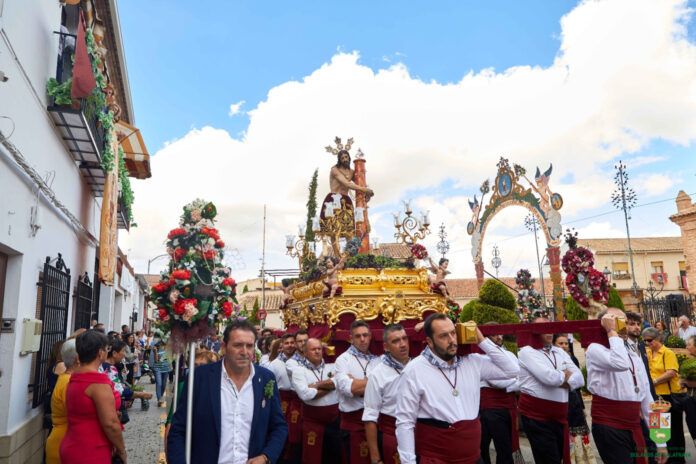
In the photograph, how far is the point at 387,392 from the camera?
13.2 ft

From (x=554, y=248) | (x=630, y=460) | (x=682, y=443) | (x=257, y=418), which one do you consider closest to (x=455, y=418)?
(x=257, y=418)

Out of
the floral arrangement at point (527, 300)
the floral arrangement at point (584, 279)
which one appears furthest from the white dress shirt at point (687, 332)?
the floral arrangement at point (584, 279)

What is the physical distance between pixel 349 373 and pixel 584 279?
362 cm

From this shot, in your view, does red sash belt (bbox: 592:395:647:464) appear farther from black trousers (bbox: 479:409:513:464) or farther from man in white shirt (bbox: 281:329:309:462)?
man in white shirt (bbox: 281:329:309:462)

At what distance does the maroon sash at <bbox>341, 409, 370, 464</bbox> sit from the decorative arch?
12.0 meters

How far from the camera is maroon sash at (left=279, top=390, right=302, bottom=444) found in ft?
19.3

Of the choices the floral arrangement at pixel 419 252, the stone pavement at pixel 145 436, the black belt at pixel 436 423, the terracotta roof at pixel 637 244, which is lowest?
the stone pavement at pixel 145 436

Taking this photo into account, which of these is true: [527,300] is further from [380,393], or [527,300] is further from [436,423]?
[436,423]

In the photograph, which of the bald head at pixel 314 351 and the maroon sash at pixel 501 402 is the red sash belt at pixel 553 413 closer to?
the maroon sash at pixel 501 402

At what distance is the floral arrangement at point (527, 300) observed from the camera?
30.3 ft

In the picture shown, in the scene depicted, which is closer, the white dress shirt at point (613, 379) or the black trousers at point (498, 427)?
the white dress shirt at point (613, 379)

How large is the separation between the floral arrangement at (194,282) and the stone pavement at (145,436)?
8.29 feet

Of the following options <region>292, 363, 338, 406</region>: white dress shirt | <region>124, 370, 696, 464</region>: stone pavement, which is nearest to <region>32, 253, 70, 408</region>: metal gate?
<region>124, 370, 696, 464</region>: stone pavement

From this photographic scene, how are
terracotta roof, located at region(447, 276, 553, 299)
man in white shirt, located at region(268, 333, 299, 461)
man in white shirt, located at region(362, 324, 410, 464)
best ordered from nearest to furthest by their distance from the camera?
man in white shirt, located at region(362, 324, 410, 464) → man in white shirt, located at region(268, 333, 299, 461) → terracotta roof, located at region(447, 276, 553, 299)
